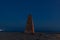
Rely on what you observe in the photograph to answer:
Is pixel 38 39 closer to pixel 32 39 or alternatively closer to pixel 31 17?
pixel 32 39

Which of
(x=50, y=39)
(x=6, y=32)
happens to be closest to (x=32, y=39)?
(x=50, y=39)

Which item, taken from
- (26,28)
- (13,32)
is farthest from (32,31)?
(13,32)

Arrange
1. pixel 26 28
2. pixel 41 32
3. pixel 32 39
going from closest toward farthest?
pixel 32 39 → pixel 26 28 → pixel 41 32

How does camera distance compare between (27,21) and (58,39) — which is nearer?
(58,39)

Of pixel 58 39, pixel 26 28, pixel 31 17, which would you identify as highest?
pixel 31 17

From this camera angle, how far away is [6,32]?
16.1 ft

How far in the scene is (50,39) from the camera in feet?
12.1

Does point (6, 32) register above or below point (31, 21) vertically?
below

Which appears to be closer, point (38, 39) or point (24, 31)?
point (38, 39)

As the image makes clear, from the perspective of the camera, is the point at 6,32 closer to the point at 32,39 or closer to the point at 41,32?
the point at 41,32

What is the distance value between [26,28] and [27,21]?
21cm

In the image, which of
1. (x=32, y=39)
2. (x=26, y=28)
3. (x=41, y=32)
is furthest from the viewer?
(x=41, y=32)

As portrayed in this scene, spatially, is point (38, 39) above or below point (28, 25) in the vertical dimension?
below

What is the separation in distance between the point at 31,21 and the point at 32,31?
11.6 inches
